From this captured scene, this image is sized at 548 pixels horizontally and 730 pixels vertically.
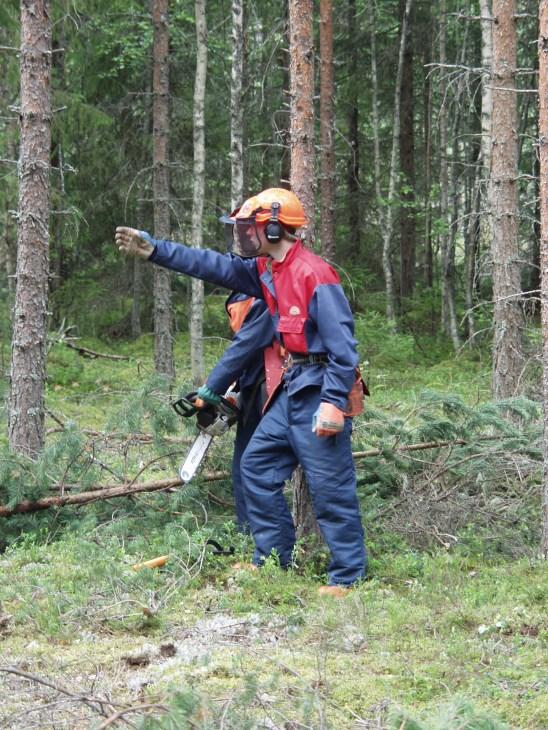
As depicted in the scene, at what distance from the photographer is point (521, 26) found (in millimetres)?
22391

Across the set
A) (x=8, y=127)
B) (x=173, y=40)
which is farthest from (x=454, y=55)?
(x=8, y=127)

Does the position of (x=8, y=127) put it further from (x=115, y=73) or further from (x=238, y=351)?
(x=238, y=351)

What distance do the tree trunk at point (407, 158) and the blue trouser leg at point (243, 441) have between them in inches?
703

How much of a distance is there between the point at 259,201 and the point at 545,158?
1.81 metres

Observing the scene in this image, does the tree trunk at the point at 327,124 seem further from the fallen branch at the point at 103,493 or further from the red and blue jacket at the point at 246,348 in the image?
the red and blue jacket at the point at 246,348

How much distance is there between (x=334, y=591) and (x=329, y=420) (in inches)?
41.1

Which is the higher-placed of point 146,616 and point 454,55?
point 454,55

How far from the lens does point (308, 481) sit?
6.07 metres

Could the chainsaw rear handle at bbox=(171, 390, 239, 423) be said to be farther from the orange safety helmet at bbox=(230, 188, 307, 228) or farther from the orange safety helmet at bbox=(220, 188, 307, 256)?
the orange safety helmet at bbox=(230, 188, 307, 228)

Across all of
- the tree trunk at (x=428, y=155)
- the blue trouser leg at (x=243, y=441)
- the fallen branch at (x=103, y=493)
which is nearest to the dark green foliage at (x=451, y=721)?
the blue trouser leg at (x=243, y=441)

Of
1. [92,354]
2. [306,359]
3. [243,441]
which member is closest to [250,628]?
[306,359]

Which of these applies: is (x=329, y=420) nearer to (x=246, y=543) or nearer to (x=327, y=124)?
(x=246, y=543)

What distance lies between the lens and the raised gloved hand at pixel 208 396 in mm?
6762

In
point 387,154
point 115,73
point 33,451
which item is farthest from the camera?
point 387,154
